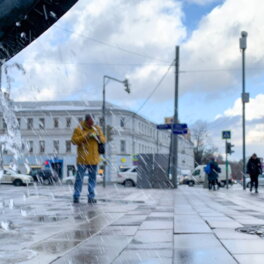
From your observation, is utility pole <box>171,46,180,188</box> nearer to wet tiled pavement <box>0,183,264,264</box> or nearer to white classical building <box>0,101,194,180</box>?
wet tiled pavement <box>0,183,264,264</box>

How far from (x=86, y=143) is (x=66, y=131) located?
6111cm

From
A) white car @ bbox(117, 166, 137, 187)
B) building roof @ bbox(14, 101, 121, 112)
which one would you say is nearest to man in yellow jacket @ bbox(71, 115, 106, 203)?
white car @ bbox(117, 166, 137, 187)

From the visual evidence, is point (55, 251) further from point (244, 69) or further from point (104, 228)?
point (244, 69)

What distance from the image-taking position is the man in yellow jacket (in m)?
9.73

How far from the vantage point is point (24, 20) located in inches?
116

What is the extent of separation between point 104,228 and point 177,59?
74.6 feet

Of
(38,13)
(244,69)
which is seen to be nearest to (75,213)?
(38,13)

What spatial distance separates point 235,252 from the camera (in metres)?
3.93

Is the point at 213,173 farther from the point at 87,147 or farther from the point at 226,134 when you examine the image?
the point at 87,147

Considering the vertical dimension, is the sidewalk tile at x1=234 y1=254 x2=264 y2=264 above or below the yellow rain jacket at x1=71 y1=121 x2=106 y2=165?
below

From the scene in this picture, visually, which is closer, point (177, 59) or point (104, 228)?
point (104, 228)

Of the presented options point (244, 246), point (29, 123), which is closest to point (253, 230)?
point (244, 246)

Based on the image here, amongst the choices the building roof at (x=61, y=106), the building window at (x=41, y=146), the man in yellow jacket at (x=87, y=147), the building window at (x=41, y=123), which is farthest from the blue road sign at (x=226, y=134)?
the building window at (x=41, y=146)

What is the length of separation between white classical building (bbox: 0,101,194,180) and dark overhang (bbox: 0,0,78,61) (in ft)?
209
